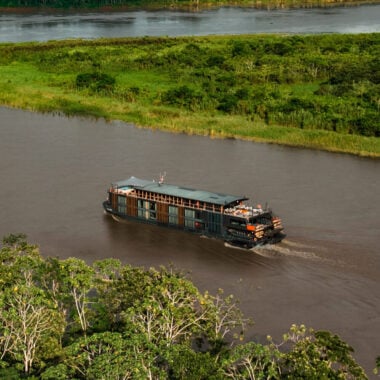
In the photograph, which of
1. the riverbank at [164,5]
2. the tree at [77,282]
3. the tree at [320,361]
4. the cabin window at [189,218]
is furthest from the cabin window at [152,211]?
the riverbank at [164,5]

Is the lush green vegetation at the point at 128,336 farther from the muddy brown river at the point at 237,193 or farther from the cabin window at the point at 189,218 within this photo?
the cabin window at the point at 189,218

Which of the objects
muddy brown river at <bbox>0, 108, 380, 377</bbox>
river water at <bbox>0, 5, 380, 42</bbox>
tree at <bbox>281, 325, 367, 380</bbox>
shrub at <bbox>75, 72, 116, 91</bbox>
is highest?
river water at <bbox>0, 5, 380, 42</bbox>

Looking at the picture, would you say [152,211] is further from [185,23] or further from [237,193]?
[185,23]

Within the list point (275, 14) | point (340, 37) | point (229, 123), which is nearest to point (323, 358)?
point (229, 123)

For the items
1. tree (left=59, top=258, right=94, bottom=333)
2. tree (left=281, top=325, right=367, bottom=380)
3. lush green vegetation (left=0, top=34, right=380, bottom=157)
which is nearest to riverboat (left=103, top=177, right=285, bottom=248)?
tree (left=59, top=258, right=94, bottom=333)

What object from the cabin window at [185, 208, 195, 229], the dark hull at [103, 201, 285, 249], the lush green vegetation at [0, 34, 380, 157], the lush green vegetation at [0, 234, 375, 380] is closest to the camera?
the lush green vegetation at [0, 234, 375, 380]

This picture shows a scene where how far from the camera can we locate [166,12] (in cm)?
16738

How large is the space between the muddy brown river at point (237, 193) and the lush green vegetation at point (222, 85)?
3.49m

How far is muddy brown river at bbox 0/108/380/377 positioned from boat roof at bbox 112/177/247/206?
1838 mm

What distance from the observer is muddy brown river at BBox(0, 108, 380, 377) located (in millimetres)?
29344

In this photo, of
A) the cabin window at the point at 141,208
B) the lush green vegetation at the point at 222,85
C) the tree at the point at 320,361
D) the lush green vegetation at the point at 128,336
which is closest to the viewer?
the tree at the point at 320,361

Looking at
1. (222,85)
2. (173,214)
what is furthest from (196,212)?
(222,85)

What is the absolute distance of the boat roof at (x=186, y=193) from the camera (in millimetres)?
36156

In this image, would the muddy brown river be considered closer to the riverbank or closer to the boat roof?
the boat roof
